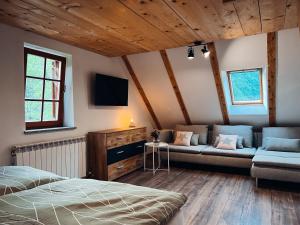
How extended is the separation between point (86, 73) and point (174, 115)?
Result: 2.41m

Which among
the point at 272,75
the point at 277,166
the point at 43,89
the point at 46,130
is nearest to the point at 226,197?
the point at 277,166

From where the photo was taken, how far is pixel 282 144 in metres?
4.11

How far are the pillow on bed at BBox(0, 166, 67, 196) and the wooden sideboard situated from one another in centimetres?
164

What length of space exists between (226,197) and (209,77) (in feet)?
7.08

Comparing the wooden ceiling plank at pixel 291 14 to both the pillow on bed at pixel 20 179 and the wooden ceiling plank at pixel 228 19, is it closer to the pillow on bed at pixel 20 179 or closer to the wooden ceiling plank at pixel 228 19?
the wooden ceiling plank at pixel 228 19

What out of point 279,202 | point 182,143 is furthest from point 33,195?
point 182,143

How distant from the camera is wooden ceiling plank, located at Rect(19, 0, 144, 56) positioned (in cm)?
215

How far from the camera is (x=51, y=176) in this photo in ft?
6.41

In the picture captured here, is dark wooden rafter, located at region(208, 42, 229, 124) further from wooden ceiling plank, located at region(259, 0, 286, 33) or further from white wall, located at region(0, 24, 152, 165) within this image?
white wall, located at region(0, 24, 152, 165)

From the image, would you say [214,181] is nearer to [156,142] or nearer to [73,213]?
[156,142]

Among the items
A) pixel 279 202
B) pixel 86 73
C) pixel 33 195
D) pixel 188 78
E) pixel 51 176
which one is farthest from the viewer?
pixel 188 78

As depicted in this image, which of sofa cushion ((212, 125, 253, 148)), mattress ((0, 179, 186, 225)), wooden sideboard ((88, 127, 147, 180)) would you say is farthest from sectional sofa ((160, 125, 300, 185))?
mattress ((0, 179, 186, 225))

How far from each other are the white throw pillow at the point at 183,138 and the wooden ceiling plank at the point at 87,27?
2.14m

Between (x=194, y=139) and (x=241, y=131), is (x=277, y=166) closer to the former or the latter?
(x=241, y=131)
